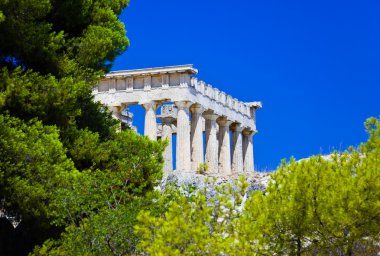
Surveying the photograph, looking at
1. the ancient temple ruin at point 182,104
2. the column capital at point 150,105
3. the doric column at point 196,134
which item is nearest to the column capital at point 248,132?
the ancient temple ruin at point 182,104

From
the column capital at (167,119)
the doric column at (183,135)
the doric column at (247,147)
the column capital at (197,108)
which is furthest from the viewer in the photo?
the doric column at (247,147)

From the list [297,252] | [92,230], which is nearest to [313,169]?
[297,252]

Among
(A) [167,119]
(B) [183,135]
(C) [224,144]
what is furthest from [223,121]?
(B) [183,135]

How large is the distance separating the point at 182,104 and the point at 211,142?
12.9ft

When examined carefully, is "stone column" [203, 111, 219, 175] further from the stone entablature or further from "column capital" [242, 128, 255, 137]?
"column capital" [242, 128, 255, 137]

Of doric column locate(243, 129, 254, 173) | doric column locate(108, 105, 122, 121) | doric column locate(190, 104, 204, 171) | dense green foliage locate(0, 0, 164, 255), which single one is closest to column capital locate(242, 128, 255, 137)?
doric column locate(243, 129, 254, 173)

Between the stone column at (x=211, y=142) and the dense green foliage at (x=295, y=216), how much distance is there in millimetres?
28269

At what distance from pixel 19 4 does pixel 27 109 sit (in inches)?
88.2

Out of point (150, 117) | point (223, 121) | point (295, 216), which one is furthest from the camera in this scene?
point (223, 121)

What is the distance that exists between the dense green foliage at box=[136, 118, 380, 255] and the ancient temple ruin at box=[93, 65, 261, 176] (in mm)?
24178

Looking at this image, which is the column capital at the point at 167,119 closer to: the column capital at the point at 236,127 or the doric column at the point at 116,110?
the column capital at the point at 236,127

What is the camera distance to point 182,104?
3512 cm

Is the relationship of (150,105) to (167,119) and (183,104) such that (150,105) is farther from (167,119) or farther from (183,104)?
(167,119)

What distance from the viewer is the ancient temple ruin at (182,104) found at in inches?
1383
